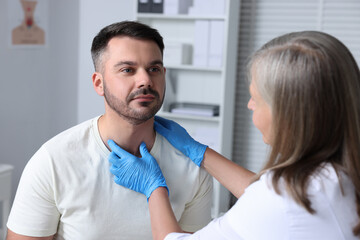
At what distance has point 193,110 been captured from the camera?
10.6 feet

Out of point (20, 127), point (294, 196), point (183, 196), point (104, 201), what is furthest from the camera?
point (20, 127)

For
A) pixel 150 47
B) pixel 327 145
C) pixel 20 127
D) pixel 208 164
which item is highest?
pixel 150 47

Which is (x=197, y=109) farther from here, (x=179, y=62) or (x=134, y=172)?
(x=134, y=172)

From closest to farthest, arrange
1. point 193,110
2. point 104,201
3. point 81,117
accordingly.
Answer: point 104,201 → point 193,110 → point 81,117

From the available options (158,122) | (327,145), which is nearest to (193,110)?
(158,122)

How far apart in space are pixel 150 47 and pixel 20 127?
2.26 metres

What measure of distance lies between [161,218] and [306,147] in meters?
0.44

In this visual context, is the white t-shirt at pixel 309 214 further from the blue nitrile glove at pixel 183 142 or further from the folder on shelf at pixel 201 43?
the folder on shelf at pixel 201 43

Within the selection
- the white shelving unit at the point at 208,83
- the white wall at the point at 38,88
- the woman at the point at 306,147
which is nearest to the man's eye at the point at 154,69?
the woman at the point at 306,147

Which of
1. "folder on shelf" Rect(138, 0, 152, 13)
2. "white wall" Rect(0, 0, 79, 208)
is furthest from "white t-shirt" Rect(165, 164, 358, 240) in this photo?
"white wall" Rect(0, 0, 79, 208)

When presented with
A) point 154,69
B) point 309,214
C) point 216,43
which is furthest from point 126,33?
point 216,43

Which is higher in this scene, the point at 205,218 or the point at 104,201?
the point at 104,201

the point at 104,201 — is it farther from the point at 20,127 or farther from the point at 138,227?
the point at 20,127

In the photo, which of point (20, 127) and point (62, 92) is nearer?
point (20, 127)
